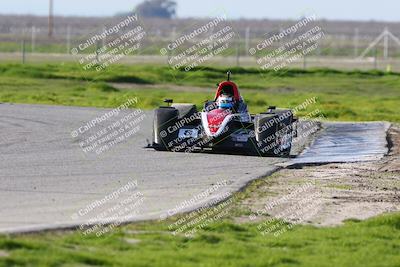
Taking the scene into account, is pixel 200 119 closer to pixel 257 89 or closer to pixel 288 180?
pixel 288 180

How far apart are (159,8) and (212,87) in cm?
15053

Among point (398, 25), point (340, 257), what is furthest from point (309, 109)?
point (398, 25)

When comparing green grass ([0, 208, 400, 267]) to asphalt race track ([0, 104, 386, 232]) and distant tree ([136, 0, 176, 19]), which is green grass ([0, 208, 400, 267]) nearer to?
asphalt race track ([0, 104, 386, 232])

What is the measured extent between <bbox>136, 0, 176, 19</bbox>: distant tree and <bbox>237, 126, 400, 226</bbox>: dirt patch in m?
171

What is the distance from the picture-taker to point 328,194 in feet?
46.9

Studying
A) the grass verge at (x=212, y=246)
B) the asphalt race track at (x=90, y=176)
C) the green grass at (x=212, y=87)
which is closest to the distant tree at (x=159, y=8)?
the green grass at (x=212, y=87)

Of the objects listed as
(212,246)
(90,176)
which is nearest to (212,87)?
(90,176)

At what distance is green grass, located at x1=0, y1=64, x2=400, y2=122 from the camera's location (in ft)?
111

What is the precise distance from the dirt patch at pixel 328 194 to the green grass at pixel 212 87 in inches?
533

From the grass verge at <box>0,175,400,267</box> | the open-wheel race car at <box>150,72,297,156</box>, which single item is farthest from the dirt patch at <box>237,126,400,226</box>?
the open-wheel race car at <box>150,72,297,156</box>

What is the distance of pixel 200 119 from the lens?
19.9 meters

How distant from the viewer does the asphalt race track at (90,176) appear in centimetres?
1201

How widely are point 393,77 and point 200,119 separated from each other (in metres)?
31.2

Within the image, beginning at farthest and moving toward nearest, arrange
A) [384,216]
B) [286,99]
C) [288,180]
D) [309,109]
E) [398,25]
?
1. [398,25]
2. [286,99]
3. [309,109]
4. [288,180]
5. [384,216]
